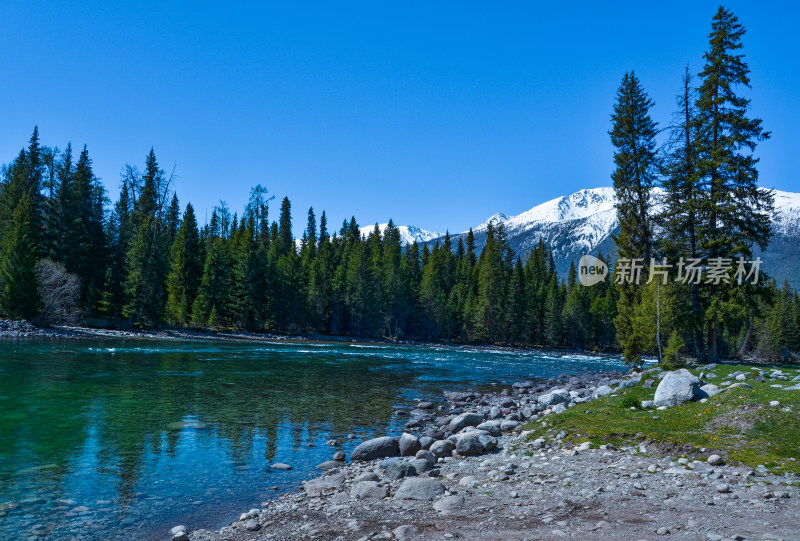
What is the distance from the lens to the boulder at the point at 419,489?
8253 mm

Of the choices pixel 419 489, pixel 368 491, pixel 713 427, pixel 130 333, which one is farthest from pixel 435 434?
pixel 130 333

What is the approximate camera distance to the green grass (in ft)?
29.2

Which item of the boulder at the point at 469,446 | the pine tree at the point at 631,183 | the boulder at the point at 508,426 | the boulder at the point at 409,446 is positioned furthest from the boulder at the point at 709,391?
the pine tree at the point at 631,183

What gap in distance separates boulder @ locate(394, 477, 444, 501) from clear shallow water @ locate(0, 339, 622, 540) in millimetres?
2855

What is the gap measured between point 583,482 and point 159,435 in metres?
11.3

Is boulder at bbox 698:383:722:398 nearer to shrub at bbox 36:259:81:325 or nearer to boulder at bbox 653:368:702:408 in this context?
boulder at bbox 653:368:702:408

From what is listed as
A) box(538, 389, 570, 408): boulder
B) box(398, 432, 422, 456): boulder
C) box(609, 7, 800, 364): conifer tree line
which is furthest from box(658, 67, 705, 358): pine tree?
box(398, 432, 422, 456): boulder

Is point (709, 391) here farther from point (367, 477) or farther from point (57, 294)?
point (57, 294)

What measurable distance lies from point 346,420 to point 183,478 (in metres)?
7.14

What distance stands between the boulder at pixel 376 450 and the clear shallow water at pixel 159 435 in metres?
1.10

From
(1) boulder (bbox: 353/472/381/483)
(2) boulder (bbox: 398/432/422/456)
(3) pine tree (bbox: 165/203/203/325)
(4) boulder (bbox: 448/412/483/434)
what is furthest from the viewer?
(3) pine tree (bbox: 165/203/203/325)

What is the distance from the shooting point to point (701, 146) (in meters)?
25.3

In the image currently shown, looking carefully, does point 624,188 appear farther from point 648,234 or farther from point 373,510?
point 373,510

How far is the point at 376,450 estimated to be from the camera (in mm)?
12070
